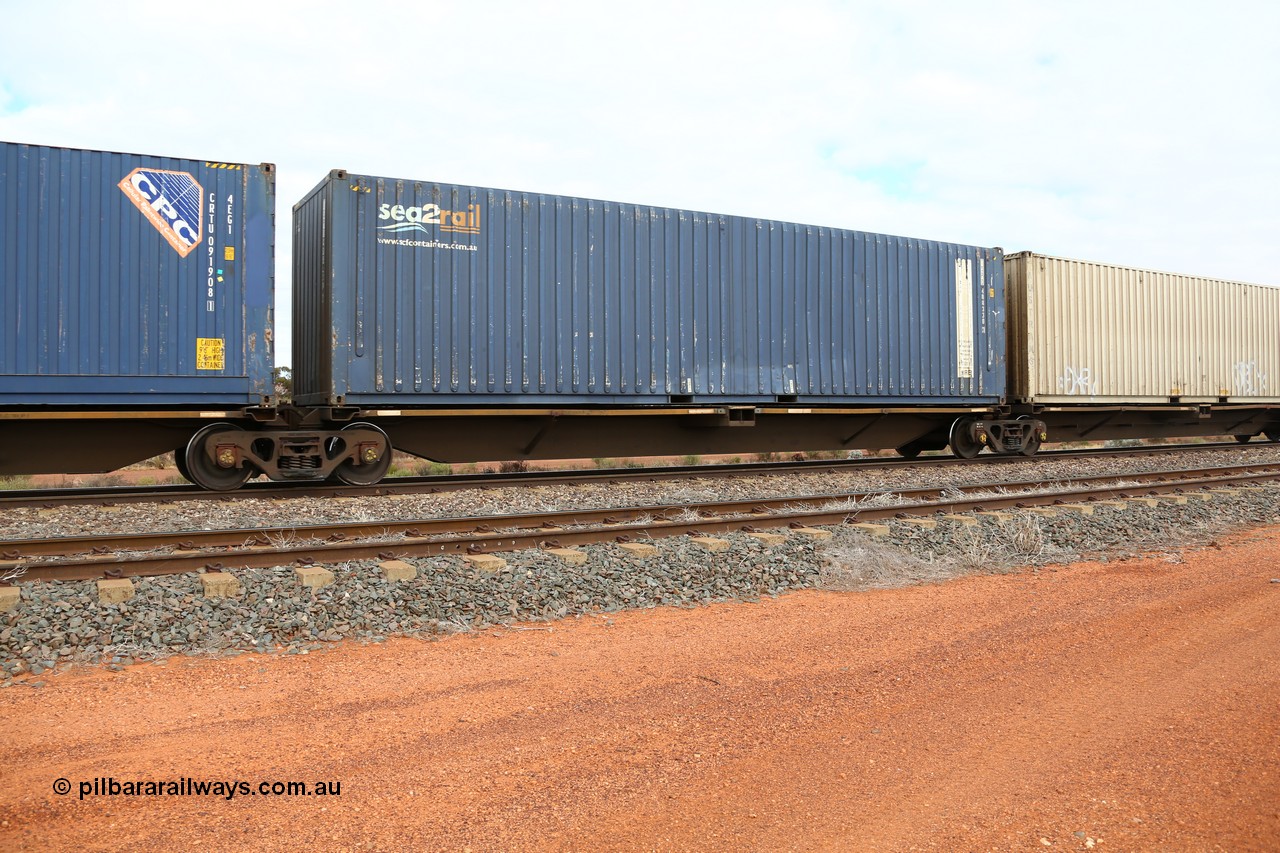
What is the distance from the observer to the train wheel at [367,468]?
10242 millimetres

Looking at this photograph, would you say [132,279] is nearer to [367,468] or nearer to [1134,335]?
[367,468]

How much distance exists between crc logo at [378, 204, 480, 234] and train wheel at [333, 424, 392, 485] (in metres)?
2.42

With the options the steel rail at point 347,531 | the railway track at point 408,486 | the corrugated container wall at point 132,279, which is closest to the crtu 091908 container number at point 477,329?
the corrugated container wall at point 132,279

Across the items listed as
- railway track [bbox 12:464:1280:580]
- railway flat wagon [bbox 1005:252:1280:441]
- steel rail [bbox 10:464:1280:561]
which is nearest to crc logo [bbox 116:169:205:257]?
steel rail [bbox 10:464:1280:561]

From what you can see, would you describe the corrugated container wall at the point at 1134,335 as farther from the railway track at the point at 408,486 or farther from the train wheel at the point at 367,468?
the train wheel at the point at 367,468

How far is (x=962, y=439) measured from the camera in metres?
14.9

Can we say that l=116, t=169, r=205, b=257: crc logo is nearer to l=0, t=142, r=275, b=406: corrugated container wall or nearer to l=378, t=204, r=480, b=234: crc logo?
l=0, t=142, r=275, b=406: corrugated container wall

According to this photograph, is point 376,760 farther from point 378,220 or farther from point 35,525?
point 378,220

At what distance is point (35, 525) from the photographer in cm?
798

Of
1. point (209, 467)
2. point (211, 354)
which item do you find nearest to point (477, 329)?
point (211, 354)

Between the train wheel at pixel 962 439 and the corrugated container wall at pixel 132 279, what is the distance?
1097 cm

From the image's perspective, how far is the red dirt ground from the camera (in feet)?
9.05

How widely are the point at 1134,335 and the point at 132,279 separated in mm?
16871

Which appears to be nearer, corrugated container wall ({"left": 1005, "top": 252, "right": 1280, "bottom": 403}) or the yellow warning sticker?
the yellow warning sticker
